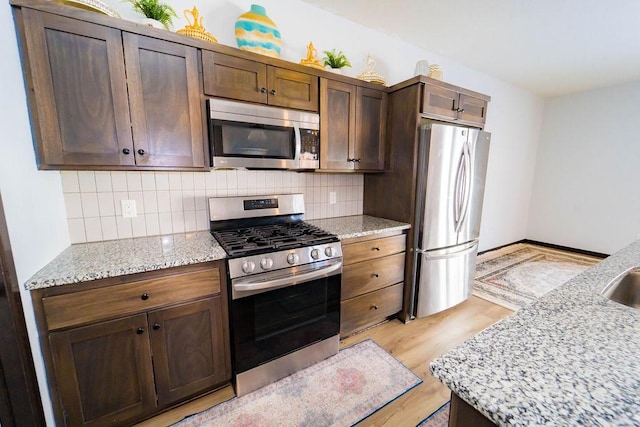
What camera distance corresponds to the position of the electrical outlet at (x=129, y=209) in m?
1.73

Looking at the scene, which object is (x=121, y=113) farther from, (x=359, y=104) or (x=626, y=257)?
(x=626, y=257)

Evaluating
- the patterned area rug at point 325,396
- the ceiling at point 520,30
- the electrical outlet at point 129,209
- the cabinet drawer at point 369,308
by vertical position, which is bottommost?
the patterned area rug at point 325,396

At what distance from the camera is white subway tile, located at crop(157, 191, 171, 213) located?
1.84 meters

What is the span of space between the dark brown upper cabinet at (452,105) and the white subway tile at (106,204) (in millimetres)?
2476

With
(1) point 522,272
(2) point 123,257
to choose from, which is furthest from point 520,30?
(2) point 123,257

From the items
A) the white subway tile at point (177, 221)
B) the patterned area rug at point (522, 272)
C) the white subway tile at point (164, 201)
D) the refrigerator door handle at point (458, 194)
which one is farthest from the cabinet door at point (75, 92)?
the patterned area rug at point (522, 272)

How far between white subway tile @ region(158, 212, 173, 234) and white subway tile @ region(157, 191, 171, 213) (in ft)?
0.10

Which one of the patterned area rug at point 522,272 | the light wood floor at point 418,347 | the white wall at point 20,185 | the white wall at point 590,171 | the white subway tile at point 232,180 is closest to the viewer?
the white wall at point 20,185

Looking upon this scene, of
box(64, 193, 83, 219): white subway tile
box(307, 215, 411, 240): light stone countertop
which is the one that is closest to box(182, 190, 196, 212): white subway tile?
box(64, 193, 83, 219): white subway tile

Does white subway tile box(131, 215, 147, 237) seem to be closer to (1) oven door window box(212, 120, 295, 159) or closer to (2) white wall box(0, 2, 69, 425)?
(2) white wall box(0, 2, 69, 425)

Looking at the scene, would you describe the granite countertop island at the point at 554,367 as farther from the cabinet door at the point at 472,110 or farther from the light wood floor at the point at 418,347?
the cabinet door at the point at 472,110

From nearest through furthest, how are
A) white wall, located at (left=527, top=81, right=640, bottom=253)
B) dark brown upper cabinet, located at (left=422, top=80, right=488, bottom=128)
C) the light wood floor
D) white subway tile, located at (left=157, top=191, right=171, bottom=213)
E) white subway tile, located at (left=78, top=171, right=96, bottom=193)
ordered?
the light wood floor → white subway tile, located at (left=78, top=171, right=96, bottom=193) → white subway tile, located at (left=157, top=191, right=171, bottom=213) → dark brown upper cabinet, located at (left=422, top=80, right=488, bottom=128) → white wall, located at (left=527, top=81, right=640, bottom=253)

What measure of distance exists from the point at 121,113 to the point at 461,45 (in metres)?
3.30

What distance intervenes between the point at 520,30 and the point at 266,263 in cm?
322
